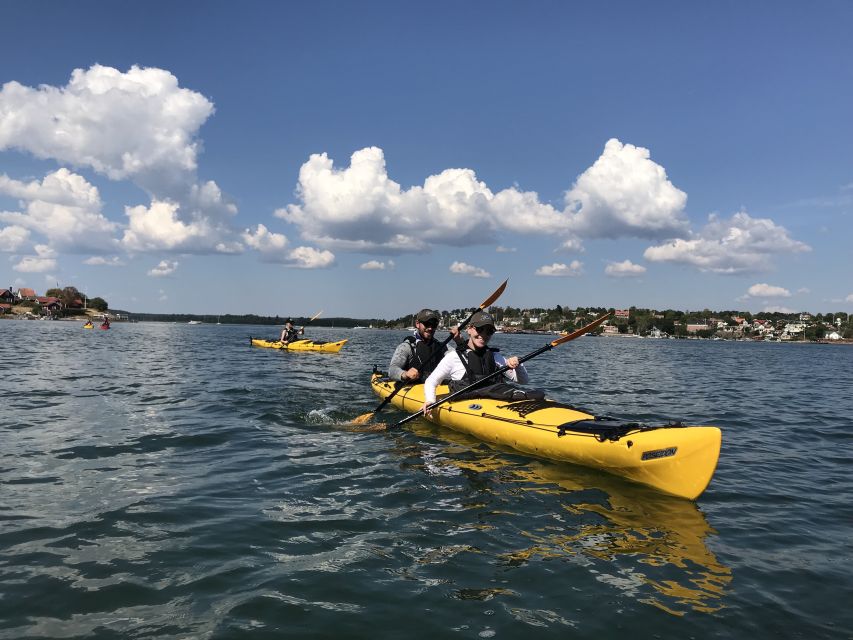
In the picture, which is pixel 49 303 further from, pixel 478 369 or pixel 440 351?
pixel 478 369

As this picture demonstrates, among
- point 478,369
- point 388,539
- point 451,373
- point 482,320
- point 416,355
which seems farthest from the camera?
point 416,355

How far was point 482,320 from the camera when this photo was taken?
874 centimetres

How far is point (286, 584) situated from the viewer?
387 cm

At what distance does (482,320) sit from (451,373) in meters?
1.43

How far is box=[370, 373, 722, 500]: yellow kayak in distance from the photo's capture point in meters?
5.89

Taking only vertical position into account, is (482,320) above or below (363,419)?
above

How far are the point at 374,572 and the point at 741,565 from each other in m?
3.14

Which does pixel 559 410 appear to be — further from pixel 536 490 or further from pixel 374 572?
pixel 374 572

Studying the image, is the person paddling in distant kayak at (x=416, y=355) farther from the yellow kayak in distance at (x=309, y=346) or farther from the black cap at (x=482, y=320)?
the yellow kayak in distance at (x=309, y=346)

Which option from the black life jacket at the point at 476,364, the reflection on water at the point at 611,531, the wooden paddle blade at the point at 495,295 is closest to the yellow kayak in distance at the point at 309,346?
the wooden paddle blade at the point at 495,295

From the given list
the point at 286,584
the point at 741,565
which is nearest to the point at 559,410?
the point at 741,565

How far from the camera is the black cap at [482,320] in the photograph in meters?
8.70

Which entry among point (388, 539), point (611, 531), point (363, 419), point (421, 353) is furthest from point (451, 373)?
point (388, 539)

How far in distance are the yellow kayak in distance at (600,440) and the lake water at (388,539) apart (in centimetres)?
24
